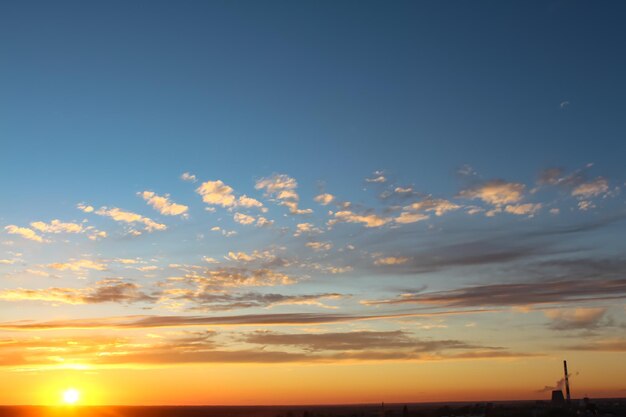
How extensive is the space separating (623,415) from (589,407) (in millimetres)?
11967

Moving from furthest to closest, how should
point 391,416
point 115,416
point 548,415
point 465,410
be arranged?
point 115,416 → point 465,410 → point 391,416 → point 548,415

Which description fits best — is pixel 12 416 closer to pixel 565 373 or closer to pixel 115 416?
pixel 115 416

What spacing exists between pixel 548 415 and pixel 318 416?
37.0 meters

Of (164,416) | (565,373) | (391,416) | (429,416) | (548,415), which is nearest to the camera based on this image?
→ (548,415)

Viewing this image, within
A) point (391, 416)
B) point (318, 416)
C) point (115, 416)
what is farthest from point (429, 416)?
point (115, 416)

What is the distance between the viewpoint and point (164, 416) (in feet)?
567

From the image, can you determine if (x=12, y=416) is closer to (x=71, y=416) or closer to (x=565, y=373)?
(x=71, y=416)

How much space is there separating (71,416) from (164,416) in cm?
2254

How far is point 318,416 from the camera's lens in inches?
4493

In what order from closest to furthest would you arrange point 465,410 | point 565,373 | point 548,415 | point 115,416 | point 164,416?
1. point 548,415
2. point 465,410
3. point 565,373
4. point 115,416
5. point 164,416

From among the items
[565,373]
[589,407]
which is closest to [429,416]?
[589,407]

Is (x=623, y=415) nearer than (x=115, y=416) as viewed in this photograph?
Yes

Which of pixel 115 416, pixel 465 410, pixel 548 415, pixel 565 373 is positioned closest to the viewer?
pixel 548 415

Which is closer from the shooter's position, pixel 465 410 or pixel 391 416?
pixel 391 416
